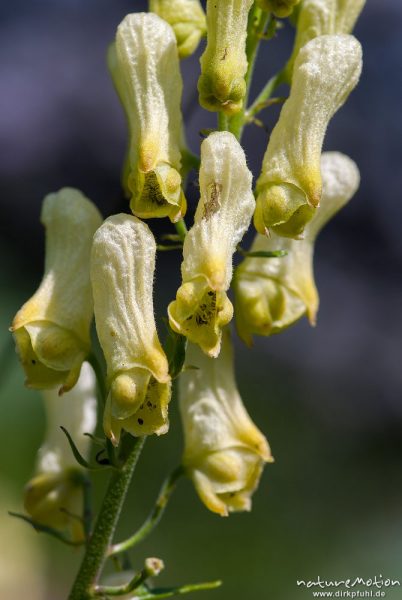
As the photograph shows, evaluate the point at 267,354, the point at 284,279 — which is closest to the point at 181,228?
the point at 284,279

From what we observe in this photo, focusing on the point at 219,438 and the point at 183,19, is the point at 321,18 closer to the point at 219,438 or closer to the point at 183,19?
the point at 183,19

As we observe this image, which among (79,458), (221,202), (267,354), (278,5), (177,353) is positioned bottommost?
(267,354)

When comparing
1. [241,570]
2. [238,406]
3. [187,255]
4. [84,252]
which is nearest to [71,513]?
[238,406]

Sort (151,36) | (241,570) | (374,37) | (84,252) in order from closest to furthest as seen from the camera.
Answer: (151,36), (84,252), (241,570), (374,37)

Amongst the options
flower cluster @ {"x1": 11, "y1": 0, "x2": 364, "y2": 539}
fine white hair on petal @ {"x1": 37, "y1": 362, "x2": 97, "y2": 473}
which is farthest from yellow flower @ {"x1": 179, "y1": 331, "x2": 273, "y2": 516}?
fine white hair on petal @ {"x1": 37, "y1": 362, "x2": 97, "y2": 473}

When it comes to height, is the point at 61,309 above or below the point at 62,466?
above

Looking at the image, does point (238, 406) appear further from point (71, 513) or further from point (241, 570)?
point (241, 570)

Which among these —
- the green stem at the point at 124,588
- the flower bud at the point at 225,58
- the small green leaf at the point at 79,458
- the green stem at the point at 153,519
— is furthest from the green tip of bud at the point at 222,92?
the green stem at the point at 124,588
